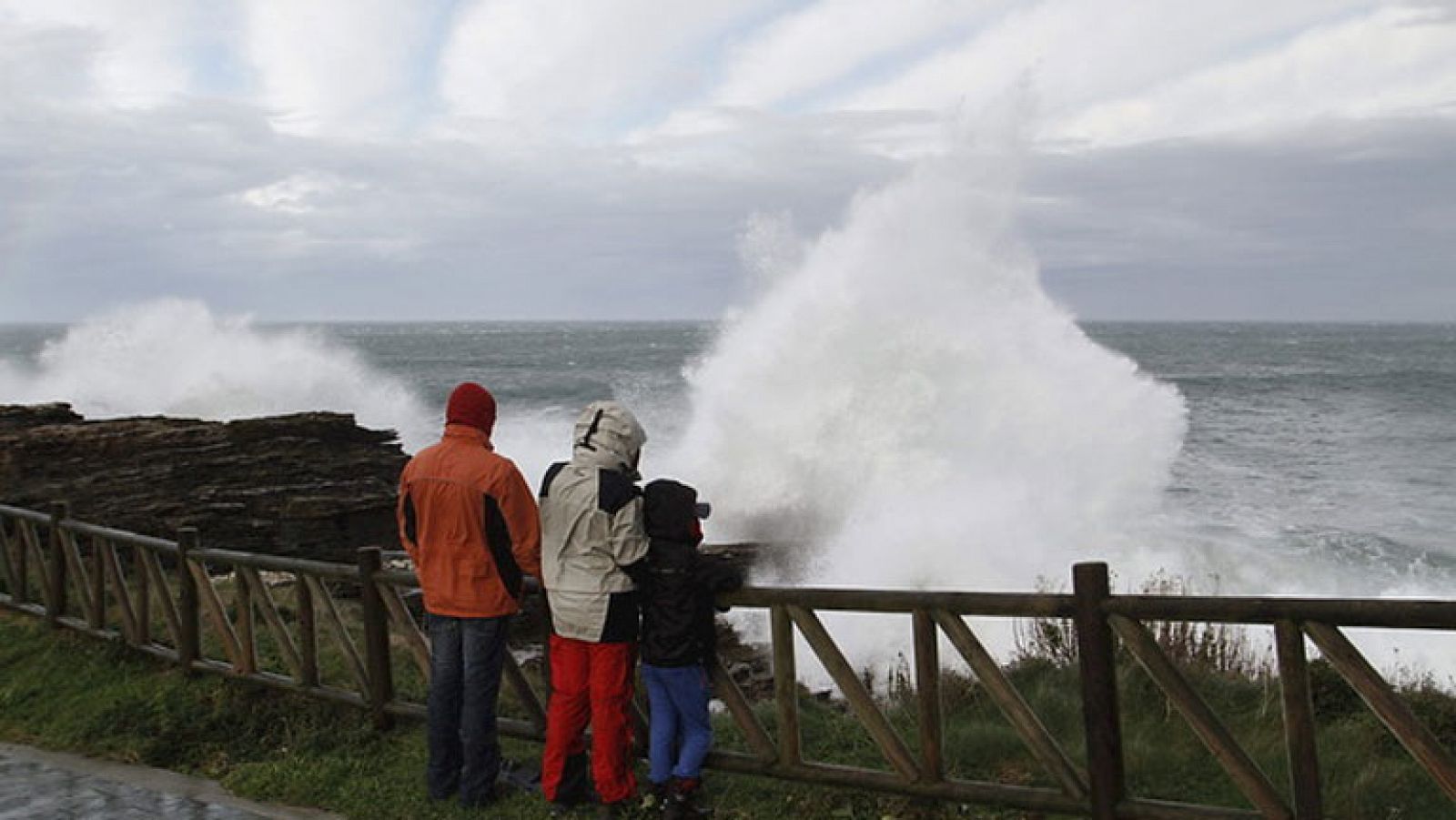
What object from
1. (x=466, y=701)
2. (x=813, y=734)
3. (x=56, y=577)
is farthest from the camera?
(x=56, y=577)

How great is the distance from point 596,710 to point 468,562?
860 millimetres

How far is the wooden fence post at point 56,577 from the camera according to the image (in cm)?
904

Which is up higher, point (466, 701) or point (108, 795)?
point (466, 701)

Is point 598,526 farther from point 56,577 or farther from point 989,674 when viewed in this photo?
point 56,577

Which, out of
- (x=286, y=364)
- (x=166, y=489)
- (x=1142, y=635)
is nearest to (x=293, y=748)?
(x=1142, y=635)

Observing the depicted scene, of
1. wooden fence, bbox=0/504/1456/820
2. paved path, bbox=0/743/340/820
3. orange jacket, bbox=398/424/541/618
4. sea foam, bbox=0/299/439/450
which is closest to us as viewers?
wooden fence, bbox=0/504/1456/820

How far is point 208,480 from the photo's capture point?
49.7 ft

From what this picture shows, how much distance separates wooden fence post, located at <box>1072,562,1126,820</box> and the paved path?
3.45 metres

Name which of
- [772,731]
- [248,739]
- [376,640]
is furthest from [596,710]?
[248,739]

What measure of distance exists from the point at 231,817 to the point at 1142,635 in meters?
4.20

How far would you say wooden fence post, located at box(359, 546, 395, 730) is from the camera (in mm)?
6402

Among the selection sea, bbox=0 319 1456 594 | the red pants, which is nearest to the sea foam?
sea, bbox=0 319 1456 594

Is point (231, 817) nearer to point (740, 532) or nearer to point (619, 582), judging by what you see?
point (619, 582)

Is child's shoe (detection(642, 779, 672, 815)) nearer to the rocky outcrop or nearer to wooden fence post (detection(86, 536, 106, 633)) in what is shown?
wooden fence post (detection(86, 536, 106, 633))
